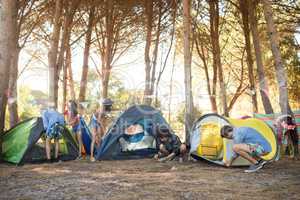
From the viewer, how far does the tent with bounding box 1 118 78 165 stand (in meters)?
8.03

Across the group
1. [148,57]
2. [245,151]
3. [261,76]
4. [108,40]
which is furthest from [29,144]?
[108,40]

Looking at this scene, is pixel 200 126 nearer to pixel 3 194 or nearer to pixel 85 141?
pixel 85 141

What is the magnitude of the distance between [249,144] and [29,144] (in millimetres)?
4306

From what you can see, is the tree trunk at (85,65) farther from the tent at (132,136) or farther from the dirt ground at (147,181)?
the dirt ground at (147,181)

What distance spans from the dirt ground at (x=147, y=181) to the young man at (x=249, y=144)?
215mm

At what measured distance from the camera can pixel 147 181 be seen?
5703 mm

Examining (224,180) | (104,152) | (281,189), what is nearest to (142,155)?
(104,152)

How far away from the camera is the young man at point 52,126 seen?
8.09m

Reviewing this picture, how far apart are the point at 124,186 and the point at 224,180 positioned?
152 cm

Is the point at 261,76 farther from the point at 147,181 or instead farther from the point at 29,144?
the point at 147,181

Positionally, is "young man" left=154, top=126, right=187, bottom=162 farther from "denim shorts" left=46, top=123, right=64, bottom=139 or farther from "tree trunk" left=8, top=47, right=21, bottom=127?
"tree trunk" left=8, top=47, right=21, bottom=127

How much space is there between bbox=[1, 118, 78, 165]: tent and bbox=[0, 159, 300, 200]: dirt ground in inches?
19.1

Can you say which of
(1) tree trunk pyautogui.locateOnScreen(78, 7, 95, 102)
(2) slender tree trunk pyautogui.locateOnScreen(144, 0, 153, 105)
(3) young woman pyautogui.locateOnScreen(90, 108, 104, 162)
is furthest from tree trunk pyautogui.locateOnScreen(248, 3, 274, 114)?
(1) tree trunk pyautogui.locateOnScreen(78, 7, 95, 102)

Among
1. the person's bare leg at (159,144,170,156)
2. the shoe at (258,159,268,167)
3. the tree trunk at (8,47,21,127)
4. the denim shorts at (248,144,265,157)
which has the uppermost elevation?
the tree trunk at (8,47,21,127)
